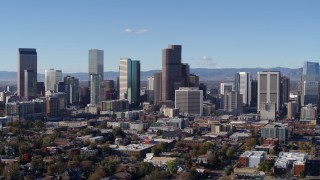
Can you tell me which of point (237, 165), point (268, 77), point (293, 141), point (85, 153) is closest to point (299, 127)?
point (293, 141)

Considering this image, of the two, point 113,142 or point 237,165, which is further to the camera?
point 113,142

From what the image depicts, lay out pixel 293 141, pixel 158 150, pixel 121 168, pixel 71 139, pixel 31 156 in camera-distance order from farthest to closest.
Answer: pixel 293 141 → pixel 71 139 → pixel 158 150 → pixel 31 156 → pixel 121 168

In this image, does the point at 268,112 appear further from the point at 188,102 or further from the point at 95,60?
the point at 95,60

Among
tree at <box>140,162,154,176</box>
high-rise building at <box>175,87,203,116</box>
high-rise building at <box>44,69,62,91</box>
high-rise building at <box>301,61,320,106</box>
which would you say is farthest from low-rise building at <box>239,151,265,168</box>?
high-rise building at <box>44,69,62,91</box>


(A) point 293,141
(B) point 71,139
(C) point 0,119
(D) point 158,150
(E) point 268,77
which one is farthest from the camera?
(E) point 268,77

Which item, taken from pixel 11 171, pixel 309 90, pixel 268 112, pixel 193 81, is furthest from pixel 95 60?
pixel 11 171

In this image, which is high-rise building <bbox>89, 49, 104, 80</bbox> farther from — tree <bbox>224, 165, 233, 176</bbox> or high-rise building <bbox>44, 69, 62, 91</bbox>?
tree <bbox>224, 165, 233, 176</bbox>

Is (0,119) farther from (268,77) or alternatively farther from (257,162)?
(268,77)
